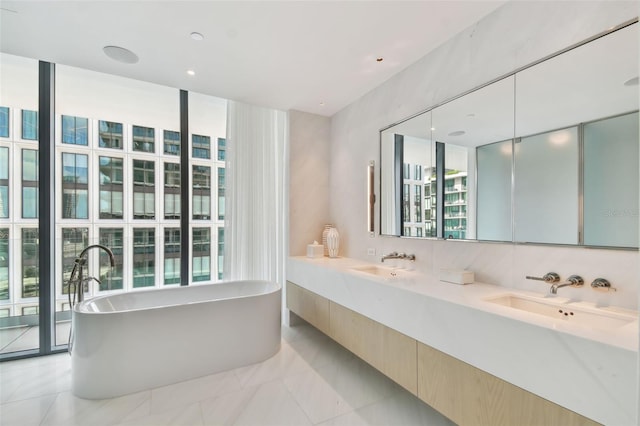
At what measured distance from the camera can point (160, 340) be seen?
2.31m

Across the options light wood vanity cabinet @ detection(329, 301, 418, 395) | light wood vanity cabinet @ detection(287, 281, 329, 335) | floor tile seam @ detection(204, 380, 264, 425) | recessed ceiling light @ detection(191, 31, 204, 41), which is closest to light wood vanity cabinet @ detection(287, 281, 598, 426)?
light wood vanity cabinet @ detection(329, 301, 418, 395)

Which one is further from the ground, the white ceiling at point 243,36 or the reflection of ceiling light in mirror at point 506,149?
the white ceiling at point 243,36

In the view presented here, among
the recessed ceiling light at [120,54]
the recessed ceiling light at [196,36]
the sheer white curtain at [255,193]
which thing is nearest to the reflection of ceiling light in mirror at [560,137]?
the recessed ceiling light at [196,36]

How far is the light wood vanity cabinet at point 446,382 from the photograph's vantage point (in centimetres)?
121

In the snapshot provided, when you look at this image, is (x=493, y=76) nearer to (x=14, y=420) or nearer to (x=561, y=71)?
(x=561, y=71)

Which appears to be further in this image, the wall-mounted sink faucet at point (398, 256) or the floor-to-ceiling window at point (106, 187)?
the floor-to-ceiling window at point (106, 187)

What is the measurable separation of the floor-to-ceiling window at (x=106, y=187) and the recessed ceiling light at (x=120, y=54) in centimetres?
76

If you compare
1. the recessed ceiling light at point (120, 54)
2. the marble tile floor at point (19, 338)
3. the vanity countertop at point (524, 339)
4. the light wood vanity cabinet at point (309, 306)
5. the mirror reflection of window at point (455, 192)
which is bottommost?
the marble tile floor at point (19, 338)

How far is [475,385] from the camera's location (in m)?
1.42

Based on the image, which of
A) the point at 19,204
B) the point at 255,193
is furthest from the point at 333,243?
the point at 19,204

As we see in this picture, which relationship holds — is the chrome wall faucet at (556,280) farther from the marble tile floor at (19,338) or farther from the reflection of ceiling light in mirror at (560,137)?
the marble tile floor at (19,338)

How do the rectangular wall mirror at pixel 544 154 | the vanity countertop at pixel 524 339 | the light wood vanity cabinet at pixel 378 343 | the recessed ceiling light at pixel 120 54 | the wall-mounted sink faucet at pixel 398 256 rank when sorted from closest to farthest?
the vanity countertop at pixel 524 339 → the rectangular wall mirror at pixel 544 154 → the light wood vanity cabinet at pixel 378 343 → the recessed ceiling light at pixel 120 54 → the wall-mounted sink faucet at pixel 398 256

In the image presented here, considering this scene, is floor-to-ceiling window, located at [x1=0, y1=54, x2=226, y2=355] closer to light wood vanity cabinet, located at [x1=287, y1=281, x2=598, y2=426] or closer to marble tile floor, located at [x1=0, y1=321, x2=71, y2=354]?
marble tile floor, located at [x1=0, y1=321, x2=71, y2=354]

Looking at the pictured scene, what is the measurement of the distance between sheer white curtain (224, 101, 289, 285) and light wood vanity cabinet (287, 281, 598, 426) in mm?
1506
